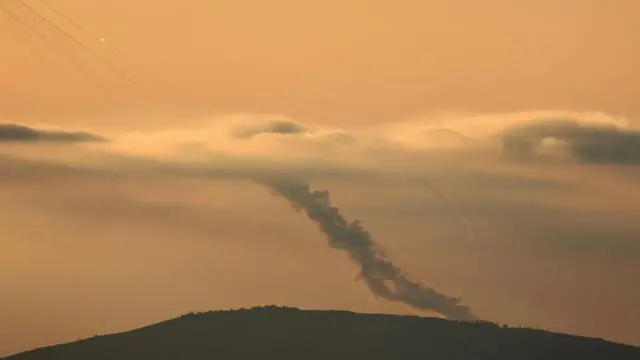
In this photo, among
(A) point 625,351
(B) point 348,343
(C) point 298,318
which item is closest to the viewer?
(A) point 625,351

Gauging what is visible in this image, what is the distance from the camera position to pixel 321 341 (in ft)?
31.0

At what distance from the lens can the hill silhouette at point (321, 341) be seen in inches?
317

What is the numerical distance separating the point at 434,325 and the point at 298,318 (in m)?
1.54

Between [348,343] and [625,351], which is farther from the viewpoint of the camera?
[348,343]

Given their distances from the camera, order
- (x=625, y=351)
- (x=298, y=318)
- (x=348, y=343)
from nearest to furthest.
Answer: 1. (x=625, y=351)
2. (x=298, y=318)
3. (x=348, y=343)

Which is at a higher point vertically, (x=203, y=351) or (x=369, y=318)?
(x=369, y=318)

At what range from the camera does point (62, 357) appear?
809 centimetres

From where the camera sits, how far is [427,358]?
887 centimetres

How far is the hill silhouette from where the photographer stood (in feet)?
26.5

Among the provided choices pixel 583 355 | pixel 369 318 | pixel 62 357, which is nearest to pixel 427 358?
pixel 369 318

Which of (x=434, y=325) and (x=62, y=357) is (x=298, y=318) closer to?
(x=434, y=325)

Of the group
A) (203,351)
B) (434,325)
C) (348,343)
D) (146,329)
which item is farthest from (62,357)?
(434,325)

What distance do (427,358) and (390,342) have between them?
0.46 metres

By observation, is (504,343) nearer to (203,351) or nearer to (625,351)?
(625,351)
